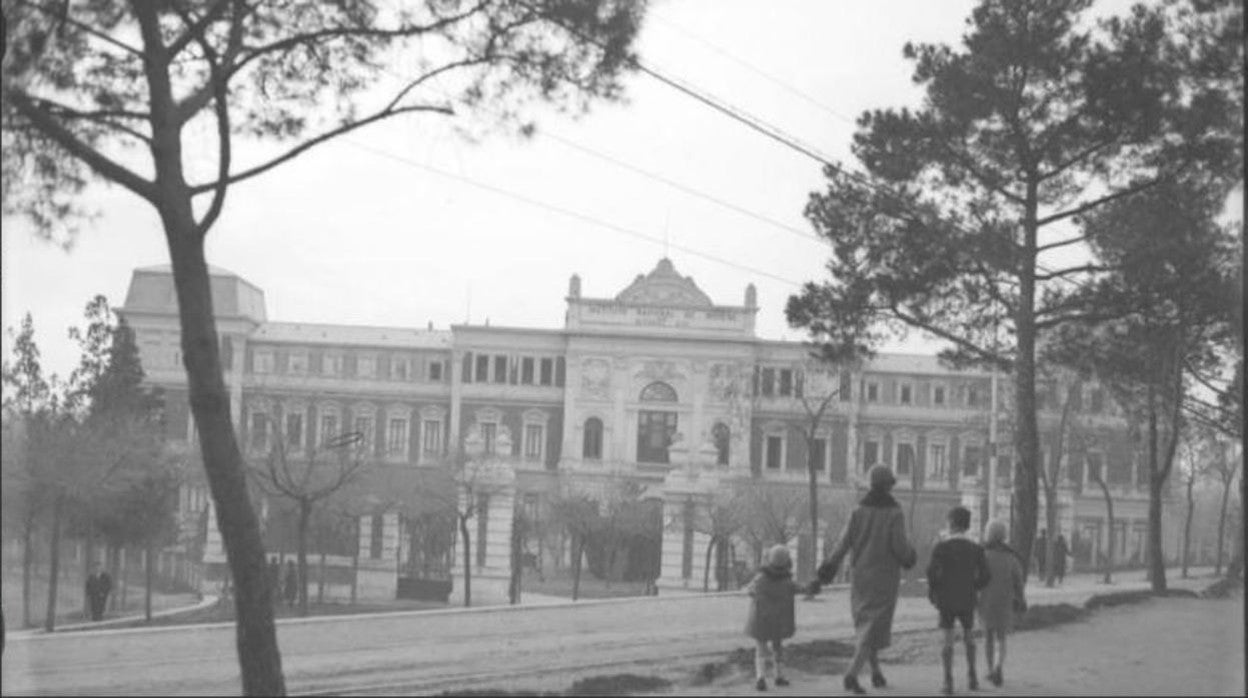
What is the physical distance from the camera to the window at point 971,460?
72306mm

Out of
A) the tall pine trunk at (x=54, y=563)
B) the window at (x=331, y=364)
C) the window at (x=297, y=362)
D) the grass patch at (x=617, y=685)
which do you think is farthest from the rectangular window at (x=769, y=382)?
the grass patch at (x=617, y=685)

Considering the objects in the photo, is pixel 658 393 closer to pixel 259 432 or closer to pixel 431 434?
pixel 431 434

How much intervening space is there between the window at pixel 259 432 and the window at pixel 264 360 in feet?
46.8

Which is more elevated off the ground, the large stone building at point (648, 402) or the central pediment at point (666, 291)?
the central pediment at point (666, 291)

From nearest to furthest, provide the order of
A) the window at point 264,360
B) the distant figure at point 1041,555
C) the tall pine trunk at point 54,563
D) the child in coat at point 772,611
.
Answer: the child in coat at point 772,611 → the tall pine trunk at point 54,563 → the distant figure at point 1041,555 → the window at point 264,360

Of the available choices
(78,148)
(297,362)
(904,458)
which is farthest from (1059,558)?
(78,148)

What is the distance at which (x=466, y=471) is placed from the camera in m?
51.0

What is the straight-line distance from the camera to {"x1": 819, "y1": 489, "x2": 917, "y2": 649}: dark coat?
1203cm

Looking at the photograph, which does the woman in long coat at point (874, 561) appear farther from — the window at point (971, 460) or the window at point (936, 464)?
the window at point (936, 464)

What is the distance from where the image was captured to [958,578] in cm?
1294

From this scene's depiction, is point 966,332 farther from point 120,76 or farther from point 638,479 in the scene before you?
point 638,479

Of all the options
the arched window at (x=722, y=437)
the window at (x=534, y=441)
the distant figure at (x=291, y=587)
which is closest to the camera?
the distant figure at (x=291, y=587)

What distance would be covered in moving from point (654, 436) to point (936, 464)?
12.2 metres

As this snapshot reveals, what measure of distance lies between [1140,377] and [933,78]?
6.98 m
